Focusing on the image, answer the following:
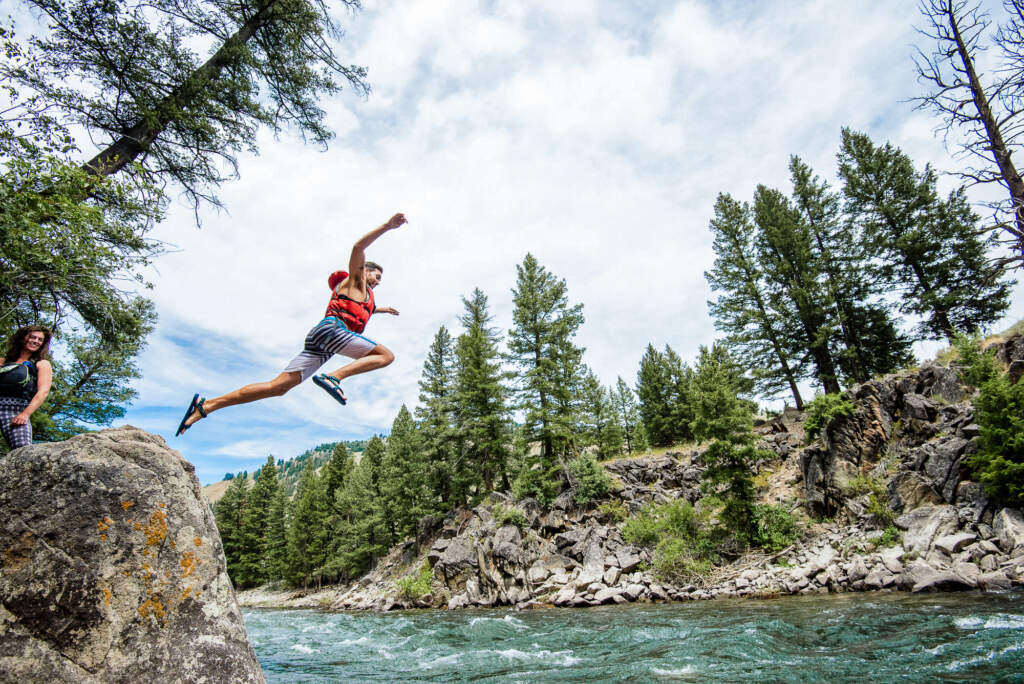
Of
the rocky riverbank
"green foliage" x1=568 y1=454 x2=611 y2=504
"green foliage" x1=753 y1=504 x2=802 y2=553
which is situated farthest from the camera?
"green foliage" x1=568 y1=454 x2=611 y2=504

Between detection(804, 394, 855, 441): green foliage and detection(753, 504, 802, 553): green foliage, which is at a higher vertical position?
detection(804, 394, 855, 441): green foliage

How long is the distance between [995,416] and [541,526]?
54.9ft

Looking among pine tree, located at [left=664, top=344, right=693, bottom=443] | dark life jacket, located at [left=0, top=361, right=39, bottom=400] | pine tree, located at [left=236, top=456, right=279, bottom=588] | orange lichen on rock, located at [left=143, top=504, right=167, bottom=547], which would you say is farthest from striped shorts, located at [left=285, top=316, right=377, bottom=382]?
pine tree, located at [left=236, top=456, right=279, bottom=588]

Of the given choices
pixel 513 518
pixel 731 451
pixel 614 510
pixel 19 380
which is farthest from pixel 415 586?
pixel 19 380

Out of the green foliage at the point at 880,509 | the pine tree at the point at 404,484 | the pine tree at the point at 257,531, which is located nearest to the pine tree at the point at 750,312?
the green foliage at the point at 880,509

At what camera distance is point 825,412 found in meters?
17.5

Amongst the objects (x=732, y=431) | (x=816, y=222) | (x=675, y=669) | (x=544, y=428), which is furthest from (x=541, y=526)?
(x=816, y=222)

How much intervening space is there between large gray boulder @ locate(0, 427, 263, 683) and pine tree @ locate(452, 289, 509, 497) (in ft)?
77.2

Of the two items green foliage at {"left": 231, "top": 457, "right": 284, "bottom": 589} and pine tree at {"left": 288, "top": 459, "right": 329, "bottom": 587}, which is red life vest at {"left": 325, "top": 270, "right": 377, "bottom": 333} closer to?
pine tree at {"left": 288, "top": 459, "right": 329, "bottom": 587}

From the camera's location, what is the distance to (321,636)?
12.2m

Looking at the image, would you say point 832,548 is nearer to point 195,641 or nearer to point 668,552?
point 668,552

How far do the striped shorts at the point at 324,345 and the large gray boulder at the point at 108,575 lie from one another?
1.30 metres

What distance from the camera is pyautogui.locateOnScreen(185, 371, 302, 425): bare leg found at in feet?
13.2

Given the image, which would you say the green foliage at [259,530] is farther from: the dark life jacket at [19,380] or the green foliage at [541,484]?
the dark life jacket at [19,380]
